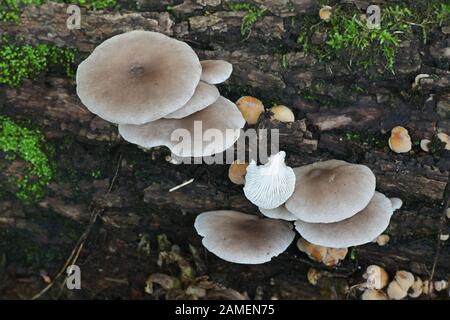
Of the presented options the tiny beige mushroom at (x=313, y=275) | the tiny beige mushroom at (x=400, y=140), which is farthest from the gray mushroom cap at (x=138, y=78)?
the tiny beige mushroom at (x=313, y=275)

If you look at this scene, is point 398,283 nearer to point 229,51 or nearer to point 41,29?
point 229,51

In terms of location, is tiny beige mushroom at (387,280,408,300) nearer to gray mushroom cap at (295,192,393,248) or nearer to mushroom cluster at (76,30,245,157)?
gray mushroom cap at (295,192,393,248)

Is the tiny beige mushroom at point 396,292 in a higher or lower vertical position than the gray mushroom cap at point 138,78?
lower

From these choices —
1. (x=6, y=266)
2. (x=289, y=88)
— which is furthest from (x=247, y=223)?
(x=6, y=266)

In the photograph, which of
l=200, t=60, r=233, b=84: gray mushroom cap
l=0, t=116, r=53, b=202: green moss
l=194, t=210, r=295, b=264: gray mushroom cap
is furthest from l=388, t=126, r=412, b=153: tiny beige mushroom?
l=0, t=116, r=53, b=202: green moss

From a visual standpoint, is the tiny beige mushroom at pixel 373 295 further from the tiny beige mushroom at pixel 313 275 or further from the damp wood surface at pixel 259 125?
the tiny beige mushroom at pixel 313 275

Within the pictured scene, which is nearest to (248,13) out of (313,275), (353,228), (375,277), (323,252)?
(353,228)
